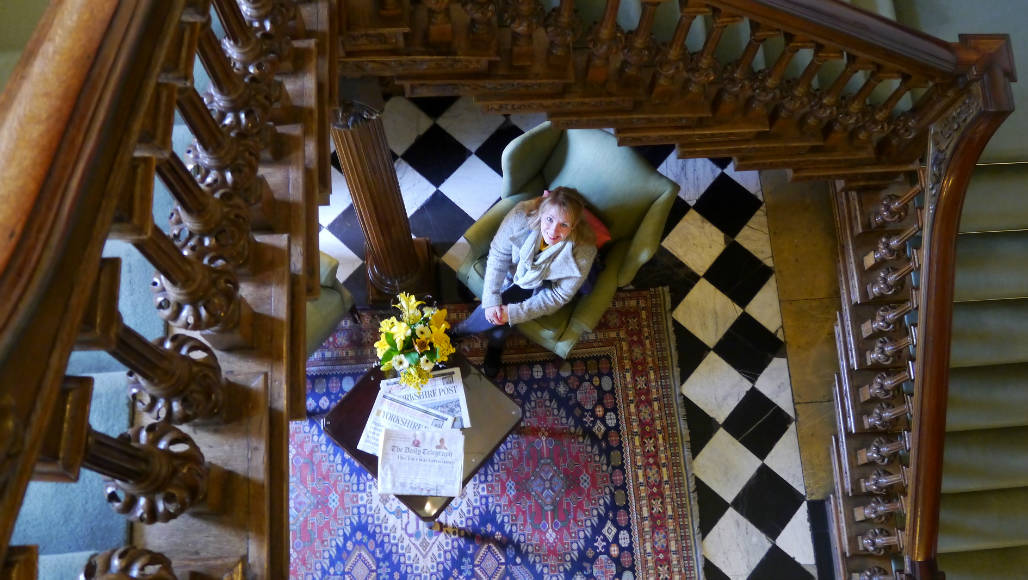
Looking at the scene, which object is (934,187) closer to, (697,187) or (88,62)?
(697,187)

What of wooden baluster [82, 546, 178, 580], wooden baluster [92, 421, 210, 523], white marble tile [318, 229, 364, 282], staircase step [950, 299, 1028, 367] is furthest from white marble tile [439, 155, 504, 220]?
wooden baluster [82, 546, 178, 580]

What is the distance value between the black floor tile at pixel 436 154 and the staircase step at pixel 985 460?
2.73m

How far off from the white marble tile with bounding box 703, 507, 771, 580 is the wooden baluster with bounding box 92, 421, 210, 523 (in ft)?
9.16

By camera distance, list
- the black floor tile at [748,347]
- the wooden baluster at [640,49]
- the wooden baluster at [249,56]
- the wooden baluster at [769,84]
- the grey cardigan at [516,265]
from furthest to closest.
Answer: the black floor tile at [748,347] < the grey cardigan at [516,265] < the wooden baluster at [769,84] < the wooden baluster at [640,49] < the wooden baluster at [249,56]

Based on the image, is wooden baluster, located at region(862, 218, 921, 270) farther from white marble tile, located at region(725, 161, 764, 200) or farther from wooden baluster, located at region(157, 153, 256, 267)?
wooden baluster, located at region(157, 153, 256, 267)

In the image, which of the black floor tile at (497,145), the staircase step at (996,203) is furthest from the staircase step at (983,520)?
the black floor tile at (497,145)

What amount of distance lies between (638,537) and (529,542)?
512 mm

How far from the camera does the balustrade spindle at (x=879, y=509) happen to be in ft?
10.4

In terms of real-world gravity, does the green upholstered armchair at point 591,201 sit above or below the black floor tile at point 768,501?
above

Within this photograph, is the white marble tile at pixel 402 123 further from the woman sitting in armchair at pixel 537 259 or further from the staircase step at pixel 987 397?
the staircase step at pixel 987 397

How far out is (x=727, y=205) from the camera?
396cm

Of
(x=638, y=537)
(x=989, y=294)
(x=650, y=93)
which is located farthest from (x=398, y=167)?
(x=989, y=294)

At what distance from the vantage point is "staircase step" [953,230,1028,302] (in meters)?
3.17

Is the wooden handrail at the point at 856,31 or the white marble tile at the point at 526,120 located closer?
the wooden handrail at the point at 856,31
